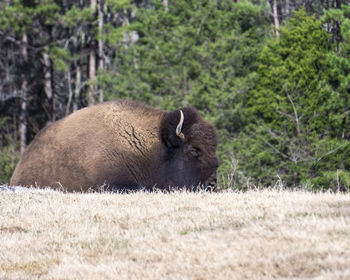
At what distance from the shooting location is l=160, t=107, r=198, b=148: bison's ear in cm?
1082

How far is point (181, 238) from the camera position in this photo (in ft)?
19.3

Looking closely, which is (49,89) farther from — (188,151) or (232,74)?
(188,151)

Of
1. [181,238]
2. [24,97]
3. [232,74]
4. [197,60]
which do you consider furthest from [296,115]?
[181,238]

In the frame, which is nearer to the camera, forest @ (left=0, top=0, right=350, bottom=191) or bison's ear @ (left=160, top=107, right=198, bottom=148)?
bison's ear @ (left=160, top=107, right=198, bottom=148)

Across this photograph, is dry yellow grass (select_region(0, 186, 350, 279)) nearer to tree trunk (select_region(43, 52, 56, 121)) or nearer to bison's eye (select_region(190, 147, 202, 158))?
bison's eye (select_region(190, 147, 202, 158))

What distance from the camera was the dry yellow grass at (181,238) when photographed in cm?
500

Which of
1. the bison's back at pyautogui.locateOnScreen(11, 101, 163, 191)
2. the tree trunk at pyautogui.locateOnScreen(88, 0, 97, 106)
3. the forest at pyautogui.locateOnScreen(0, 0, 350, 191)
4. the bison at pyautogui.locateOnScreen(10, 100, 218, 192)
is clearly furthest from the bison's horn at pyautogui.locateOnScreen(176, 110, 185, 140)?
the tree trunk at pyautogui.locateOnScreen(88, 0, 97, 106)

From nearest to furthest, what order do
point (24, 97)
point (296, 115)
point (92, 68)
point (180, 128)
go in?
point (180, 128), point (296, 115), point (24, 97), point (92, 68)

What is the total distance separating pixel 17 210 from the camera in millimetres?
7992

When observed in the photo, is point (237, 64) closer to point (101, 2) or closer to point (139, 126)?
point (101, 2)

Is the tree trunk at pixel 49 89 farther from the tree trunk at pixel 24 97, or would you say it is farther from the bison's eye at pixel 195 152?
the bison's eye at pixel 195 152

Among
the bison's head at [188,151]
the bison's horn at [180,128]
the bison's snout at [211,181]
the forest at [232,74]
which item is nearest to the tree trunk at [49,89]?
the forest at [232,74]

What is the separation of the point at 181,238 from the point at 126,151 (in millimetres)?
5253

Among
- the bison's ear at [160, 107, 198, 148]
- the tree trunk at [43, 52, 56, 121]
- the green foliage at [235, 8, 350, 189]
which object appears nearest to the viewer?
the bison's ear at [160, 107, 198, 148]
